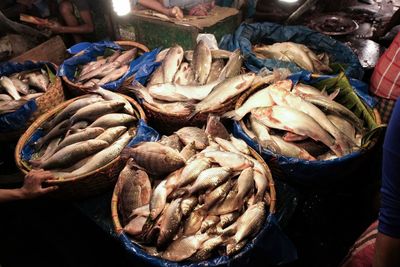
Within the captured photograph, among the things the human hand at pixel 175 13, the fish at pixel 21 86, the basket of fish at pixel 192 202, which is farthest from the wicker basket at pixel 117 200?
the human hand at pixel 175 13

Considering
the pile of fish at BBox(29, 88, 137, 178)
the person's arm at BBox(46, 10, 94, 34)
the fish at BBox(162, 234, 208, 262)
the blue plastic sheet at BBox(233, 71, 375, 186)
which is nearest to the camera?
the fish at BBox(162, 234, 208, 262)

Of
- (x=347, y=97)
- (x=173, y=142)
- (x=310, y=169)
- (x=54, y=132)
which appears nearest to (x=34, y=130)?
(x=54, y=132)

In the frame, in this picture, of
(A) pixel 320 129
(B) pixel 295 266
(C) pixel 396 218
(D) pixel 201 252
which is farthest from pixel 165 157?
(B) pixel 295 266

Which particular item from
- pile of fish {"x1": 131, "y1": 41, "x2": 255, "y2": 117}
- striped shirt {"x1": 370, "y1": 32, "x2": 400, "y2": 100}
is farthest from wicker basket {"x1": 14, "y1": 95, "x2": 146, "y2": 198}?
striped shirt {"x1": 370, "y1": 32, "x2": 400, "y2": 100}

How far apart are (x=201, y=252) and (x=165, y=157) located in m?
0.73

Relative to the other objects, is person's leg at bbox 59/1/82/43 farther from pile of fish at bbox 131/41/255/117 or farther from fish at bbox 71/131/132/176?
fish at bbox 71/131/132/176

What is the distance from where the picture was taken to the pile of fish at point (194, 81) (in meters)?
2.93

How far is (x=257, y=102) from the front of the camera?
289 cm

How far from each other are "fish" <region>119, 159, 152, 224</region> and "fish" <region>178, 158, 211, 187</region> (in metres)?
0.29

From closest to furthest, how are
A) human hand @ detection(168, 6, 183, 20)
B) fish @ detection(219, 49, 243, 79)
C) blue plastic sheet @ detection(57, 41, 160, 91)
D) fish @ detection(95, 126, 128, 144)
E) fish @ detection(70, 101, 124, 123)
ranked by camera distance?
fish @ detection(95, 126, 128, 144)
fish @ detection(70, 101, 124, 123)
fish @ detection(219, 49, 243, 79)
blue plastic sheet @ detection(57, 41, 160, 91)
human hand @ detection(168, 6, 183, 20)

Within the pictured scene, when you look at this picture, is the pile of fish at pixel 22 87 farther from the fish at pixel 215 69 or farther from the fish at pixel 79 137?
the fish at pixel 215 69

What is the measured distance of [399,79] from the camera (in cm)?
305

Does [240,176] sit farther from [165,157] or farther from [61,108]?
[61,108]

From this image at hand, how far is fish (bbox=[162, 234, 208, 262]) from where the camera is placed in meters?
1.94
